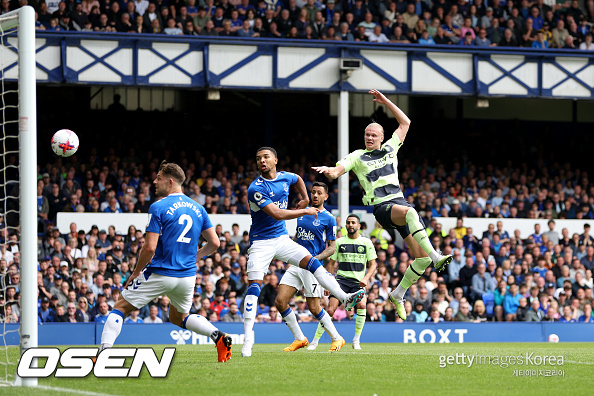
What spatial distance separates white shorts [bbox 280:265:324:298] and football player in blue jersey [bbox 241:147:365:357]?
1723 mm

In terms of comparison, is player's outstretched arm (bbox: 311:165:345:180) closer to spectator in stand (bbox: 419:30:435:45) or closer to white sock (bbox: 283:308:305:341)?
white sock (bbox: 283:308:305:341)

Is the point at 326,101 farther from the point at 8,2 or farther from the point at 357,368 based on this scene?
the point at 357,368

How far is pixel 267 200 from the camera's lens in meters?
11.0

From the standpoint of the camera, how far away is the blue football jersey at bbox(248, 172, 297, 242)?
11109 mm

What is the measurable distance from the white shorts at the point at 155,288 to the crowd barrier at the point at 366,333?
31.9 feet

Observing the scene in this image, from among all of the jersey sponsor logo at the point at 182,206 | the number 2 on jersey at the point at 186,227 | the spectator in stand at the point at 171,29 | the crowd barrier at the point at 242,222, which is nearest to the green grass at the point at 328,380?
the number 2 on jersey at the point at 186,227

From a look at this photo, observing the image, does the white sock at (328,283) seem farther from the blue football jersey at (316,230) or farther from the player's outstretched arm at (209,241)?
the blue football jersey at (316,230)

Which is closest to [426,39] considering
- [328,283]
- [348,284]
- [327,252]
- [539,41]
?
[539,41]

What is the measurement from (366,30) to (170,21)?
565cm

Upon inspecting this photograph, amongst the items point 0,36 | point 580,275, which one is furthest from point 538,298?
point 0,36

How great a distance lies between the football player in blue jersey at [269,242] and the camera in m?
11.1

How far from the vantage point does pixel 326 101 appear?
97.5ft

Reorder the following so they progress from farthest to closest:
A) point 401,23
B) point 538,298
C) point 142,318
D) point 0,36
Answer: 1. point 401,23
2. point 538,298
3. point 142,318
4. point 0,36

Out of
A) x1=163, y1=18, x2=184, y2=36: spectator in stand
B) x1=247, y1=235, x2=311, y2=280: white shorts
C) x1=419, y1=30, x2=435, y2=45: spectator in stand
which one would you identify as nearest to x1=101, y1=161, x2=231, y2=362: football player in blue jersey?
x1=247, y1=235, x2=311, y2=280: white shorts
